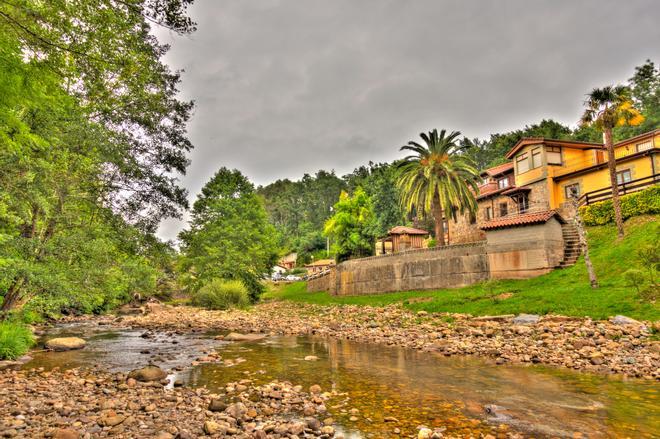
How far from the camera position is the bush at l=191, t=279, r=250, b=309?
108ft

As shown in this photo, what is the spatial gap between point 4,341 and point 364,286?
26641 millimetres

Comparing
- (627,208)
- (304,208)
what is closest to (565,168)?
(627,208)

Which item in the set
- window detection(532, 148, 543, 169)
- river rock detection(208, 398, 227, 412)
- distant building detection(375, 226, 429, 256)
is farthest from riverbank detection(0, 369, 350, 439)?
distant building detection(375, 226, 429, 256)

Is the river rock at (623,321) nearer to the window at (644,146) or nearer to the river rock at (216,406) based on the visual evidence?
the river rock at (216,406)

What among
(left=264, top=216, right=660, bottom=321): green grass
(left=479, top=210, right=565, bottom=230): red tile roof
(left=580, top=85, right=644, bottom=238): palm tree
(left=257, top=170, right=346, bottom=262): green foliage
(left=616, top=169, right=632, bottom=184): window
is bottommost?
(left=264, top=216, right=660, bottom=321): green grass

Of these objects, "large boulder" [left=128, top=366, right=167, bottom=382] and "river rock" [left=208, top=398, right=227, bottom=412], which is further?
"large boulder" [left=128, top=366, right=167, bottom=382]

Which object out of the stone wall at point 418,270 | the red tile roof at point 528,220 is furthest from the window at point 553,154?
the stone wall at point 418,270

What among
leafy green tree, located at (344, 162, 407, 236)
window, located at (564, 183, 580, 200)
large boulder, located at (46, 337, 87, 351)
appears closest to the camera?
large boulder, located at (46, 337, 87, 351)

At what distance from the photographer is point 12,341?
12.5 meters

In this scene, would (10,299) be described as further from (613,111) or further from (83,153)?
(613,111)

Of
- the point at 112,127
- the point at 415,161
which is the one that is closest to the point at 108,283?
the point at 112,127

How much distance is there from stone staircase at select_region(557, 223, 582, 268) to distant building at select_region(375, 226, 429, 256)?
2439 cm

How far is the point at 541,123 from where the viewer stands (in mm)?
69438

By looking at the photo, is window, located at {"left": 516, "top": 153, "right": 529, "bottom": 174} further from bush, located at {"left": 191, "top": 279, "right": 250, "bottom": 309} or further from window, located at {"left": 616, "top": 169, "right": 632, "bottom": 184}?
bush, located at {"left": 191, "top": 279, "right": 250, "bottom": 309}
